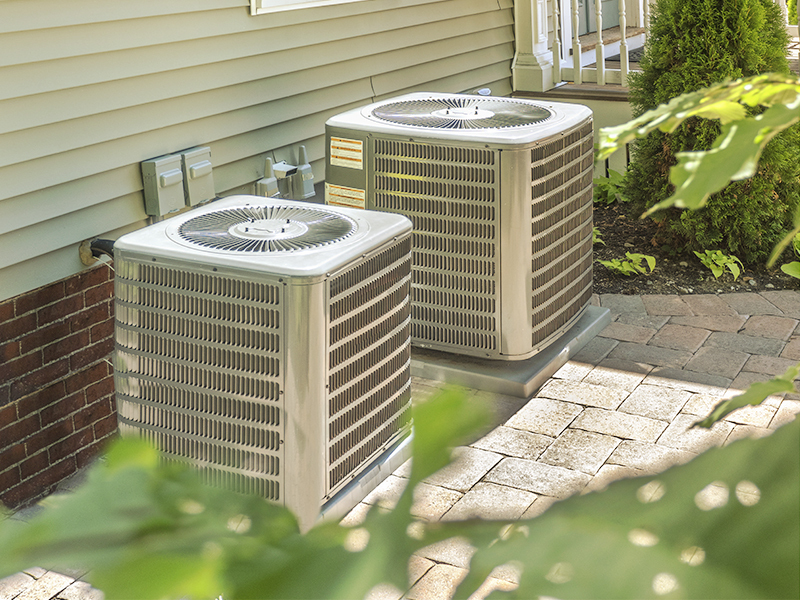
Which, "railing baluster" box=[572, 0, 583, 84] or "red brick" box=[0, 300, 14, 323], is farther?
"railing baluster" box=[572, 0, 583, 84]

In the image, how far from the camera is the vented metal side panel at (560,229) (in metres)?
3.62

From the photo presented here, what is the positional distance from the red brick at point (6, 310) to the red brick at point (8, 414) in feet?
0.97

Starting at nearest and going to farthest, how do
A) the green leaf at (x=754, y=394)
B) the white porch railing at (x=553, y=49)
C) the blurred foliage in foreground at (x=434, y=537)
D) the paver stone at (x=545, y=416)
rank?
the blurred foliage in foreground at (x=434, y=537), the green leaf at (x=754, y=394), the paver stone at (x=545, y=416), the white porch railing at (x=553, y=49)

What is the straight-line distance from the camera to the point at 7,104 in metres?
2.82

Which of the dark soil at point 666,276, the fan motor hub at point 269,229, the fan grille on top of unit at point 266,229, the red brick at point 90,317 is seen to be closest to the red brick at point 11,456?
the red brick at point 90,317

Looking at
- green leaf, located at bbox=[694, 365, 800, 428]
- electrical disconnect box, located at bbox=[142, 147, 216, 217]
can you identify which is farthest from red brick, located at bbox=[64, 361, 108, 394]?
green leaf, located at bbox=[694, 365, 800, 428]

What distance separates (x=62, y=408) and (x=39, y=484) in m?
0.27

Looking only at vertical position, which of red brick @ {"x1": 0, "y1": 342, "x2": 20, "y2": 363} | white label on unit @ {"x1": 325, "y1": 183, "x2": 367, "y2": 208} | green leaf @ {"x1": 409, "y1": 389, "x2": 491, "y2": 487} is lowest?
red brick @ {"x1": 0, "y1": 342, "x2": 20, "y2": 363}

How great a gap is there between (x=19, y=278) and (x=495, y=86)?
376 centimetres

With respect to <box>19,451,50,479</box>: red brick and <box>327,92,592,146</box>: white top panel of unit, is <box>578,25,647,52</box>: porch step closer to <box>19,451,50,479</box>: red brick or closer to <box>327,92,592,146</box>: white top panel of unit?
<box>327,92,592,146</box>: white top panel of unit

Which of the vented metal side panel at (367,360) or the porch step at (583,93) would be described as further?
the porch step at (583,93)

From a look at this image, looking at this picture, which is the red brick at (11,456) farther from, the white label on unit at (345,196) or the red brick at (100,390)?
the white label on unit at (345,196)

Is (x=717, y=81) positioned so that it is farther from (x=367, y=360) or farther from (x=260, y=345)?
(x=260, y=345)

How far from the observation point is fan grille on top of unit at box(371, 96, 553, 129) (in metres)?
3.73
